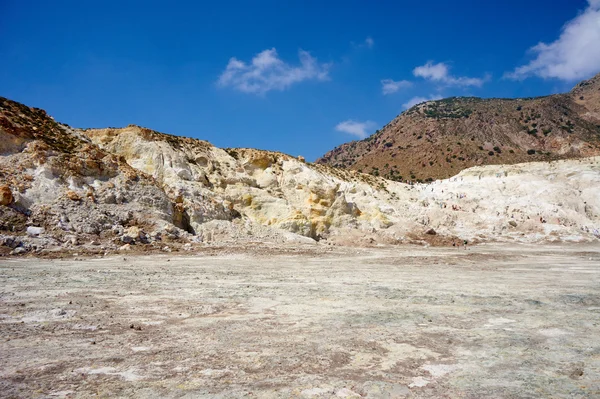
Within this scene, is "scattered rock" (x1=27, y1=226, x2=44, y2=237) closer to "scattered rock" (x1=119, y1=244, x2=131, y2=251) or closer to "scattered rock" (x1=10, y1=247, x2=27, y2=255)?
"scattered rock" (x1=10, y1=247, x2=27, y2=255)

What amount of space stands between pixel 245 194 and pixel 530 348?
30.2 metres

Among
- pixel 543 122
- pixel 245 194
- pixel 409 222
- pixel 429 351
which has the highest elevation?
pixel 543 122

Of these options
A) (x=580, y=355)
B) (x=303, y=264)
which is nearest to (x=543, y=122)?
(x=303, y=264)

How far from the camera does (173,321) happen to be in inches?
315

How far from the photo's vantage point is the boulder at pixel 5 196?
20.4m

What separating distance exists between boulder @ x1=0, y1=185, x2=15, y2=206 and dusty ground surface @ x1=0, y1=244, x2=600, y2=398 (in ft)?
28.6

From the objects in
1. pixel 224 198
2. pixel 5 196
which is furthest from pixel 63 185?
pixel 224 198

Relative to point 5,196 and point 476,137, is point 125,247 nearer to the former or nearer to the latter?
point 5,196

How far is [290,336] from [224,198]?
28.1 m

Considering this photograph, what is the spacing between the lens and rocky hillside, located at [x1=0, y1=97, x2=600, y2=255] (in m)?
22.3

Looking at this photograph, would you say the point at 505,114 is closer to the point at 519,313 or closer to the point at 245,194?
the point at 245,194

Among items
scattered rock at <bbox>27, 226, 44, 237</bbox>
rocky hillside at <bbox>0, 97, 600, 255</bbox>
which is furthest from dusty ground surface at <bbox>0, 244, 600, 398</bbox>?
rocky hillside at <bbox>0, 97, 600, 255</bbox>

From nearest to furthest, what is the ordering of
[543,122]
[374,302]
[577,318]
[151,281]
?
[577,318] → [374,302] → [151,281] → [543,122]

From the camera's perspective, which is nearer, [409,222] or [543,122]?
[409,222]
